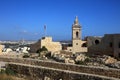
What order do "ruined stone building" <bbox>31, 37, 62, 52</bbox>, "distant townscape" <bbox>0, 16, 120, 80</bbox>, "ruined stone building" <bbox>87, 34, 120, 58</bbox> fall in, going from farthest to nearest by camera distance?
"ruined stone building" <bbox>31, 37, 62, 52</bbox> < "ruined stone building" <bbox>87, 34, 120, 58</bbox> < "distant townscape" <bbox>0, 16, 120, 80</bbox>

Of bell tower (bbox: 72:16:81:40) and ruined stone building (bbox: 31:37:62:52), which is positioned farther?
bell tower (bbox: 72:16:81:40)

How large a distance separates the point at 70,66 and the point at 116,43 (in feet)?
73.0

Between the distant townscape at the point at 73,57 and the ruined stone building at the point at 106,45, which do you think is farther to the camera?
the ruined stone building at the point at 106,45

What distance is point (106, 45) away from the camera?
35.2m

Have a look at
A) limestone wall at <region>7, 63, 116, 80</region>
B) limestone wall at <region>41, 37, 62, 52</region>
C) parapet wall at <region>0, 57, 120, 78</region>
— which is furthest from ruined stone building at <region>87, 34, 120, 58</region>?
limestone wall at <region>7, 63, 116, 80</region>

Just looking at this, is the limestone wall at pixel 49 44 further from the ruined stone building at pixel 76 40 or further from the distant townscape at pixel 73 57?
the ruined stone building at pixel 76 40

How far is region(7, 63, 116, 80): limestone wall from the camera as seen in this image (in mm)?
9656

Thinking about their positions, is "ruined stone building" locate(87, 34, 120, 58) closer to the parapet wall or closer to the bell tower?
the bell tower

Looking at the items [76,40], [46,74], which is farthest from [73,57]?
[46,74]

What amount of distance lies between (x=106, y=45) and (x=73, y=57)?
7686 mm

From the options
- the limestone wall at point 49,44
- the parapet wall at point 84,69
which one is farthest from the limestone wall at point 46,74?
the limestone wall at point 49,44

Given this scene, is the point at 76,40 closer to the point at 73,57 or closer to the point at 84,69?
the point at 73,57

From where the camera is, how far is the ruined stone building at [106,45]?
107 ft

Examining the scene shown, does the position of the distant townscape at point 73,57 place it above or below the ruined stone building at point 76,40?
below
